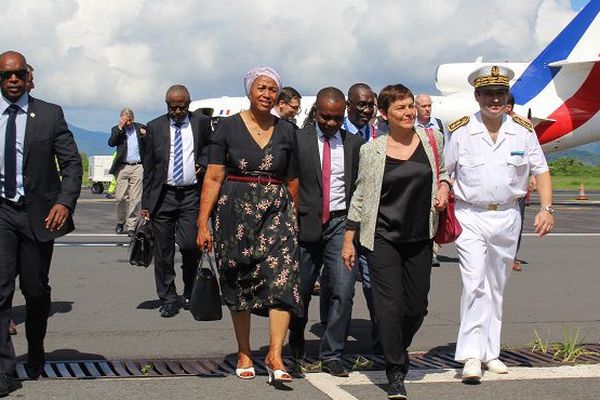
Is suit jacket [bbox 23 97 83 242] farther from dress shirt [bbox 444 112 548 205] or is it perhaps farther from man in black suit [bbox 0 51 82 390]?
dress shirt [bbox 444 112 548 205]

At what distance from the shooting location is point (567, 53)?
1097 inches

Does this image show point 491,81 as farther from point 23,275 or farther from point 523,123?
point 23,275

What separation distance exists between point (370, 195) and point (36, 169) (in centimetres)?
203

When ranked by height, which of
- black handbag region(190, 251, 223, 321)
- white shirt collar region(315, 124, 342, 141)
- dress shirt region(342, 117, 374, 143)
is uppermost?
dress shirt region(342, 117, 374, 143)

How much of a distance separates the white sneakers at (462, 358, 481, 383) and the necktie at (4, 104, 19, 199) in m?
2.97

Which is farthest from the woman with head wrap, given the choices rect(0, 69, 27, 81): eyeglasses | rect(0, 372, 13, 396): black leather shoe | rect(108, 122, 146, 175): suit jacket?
rect(108, 122, 146, 175): suit jacket

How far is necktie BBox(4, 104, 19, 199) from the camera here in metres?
5.73

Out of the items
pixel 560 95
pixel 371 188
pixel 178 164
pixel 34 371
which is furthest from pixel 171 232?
pixel 560 95

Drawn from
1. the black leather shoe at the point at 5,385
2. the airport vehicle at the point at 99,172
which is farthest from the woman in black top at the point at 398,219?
the airport vehicle at the point at 99,172

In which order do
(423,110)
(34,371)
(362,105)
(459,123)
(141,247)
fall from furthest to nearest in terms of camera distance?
(423,110)
(141,247)
(362,105)
(459,123)
(34,371)

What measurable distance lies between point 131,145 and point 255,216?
8678mm

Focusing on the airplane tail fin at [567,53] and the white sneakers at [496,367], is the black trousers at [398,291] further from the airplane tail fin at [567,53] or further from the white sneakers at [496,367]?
the airplane tail fin at [567,53]

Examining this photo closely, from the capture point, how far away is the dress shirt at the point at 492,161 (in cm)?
612

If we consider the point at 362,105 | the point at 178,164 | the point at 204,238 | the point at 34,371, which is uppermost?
the point at 362,105
